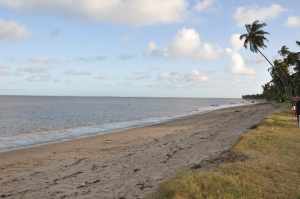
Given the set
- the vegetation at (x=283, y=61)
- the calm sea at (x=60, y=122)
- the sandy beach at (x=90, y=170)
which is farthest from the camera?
the vegetation at (x=283, y=61)

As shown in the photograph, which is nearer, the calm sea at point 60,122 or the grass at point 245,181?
the grass at point 245,181

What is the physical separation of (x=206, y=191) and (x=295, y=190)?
207 centimetres

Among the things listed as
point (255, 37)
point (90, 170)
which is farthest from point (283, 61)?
point (90, 170)

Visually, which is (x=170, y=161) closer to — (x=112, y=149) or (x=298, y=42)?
(x=112, y=149)

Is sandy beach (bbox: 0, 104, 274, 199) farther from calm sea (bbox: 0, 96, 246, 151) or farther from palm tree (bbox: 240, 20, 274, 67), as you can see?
palm tree (bbox: 240, 20, 274, 67)

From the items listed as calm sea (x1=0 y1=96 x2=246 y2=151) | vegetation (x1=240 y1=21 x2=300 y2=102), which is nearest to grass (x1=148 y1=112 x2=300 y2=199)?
calm sea (x1=0 y1=96 x2=246 y2=151)

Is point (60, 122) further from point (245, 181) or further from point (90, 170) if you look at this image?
point (245, 181)

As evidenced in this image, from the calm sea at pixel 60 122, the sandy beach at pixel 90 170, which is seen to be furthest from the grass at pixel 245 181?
the calm sea at pixel 60 122

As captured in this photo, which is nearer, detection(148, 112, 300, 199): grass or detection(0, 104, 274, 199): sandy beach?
detection(148, 112, 300, 199): grass

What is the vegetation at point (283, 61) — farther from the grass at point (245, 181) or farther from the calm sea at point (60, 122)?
the grass at point (245, 181)

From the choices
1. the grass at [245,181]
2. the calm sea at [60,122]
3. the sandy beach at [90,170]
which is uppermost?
the grass at [245,181]

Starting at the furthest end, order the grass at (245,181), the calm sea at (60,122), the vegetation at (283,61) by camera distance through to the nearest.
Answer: the vegetation at (283,61) < the calm sea at (60,122) < the grass at (245,181)

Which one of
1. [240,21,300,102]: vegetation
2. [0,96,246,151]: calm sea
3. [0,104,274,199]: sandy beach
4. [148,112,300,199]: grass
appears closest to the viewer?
[148,112,300,199]: grass

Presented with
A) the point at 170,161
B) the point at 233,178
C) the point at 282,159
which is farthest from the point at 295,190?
the point at 170,161
